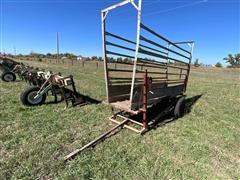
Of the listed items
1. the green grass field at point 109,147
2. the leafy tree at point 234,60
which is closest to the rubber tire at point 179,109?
the green grass field at point 109,147

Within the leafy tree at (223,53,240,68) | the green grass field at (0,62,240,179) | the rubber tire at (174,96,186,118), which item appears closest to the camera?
the green grass field at (0,62,240,179)

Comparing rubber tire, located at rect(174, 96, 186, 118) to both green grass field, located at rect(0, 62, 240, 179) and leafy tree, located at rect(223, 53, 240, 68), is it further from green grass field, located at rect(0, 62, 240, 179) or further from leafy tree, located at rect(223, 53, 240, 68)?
leafy tree, located at rect(223, 53, 240, 68)

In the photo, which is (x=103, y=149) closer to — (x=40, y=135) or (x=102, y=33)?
(x=40, y=135)

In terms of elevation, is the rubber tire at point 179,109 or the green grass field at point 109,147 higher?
the rubber tire at point 179,109

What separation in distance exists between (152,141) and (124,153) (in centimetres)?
67

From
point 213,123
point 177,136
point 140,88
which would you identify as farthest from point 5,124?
point 213,123

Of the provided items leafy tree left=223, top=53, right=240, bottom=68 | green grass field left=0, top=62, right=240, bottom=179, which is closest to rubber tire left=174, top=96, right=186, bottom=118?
green grass field left=0, top=62, right=240, bottom=179

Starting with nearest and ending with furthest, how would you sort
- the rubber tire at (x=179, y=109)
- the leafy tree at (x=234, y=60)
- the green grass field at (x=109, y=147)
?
1. the green grass field at (x=109, y=147)
2. the rubber tire at (x=179, y=109)
3. the leafy tree at (x=234, y=60)

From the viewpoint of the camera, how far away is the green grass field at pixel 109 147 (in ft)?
7.09

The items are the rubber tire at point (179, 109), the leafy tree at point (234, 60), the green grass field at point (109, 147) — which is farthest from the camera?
the leafy tree at point (234, 60)

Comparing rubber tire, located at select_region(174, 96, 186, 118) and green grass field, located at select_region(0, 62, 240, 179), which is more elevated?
rubber tire, located at select_region(174, 96, 186, 118)

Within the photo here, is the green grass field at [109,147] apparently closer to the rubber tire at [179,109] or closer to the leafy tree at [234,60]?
the rubber tire at [179,109]

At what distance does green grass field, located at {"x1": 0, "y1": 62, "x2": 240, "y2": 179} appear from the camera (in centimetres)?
216

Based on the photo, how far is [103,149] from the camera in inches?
104
